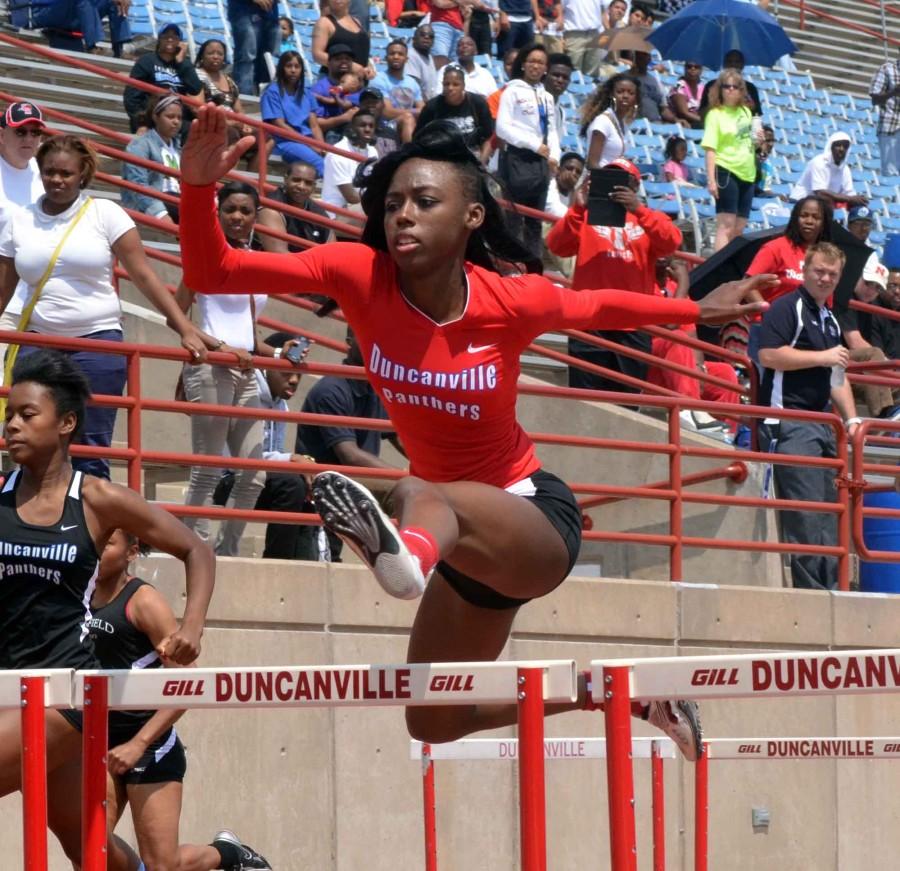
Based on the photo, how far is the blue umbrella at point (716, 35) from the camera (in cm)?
1845

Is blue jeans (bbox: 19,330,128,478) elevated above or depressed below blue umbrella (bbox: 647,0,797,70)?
below

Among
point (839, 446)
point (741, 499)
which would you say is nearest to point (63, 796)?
point (741, 499)

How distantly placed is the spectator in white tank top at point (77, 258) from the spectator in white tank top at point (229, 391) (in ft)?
1.89

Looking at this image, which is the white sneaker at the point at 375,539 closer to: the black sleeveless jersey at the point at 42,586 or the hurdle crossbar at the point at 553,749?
the black sleeveless jersey at the point at 42,586

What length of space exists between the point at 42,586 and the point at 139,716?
1315 mm

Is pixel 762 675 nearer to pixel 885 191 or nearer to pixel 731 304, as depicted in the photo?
pixel 731 304

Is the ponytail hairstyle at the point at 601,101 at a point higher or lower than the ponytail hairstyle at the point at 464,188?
higher

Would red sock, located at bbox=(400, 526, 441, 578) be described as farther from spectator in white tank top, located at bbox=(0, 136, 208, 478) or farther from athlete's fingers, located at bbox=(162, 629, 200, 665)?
spectator in white tank top, located at bbox=(0, 136, 208, 478)

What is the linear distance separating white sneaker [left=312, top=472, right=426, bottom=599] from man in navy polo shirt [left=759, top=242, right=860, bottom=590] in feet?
18.3

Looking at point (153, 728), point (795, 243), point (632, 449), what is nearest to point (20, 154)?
point (632, 449)

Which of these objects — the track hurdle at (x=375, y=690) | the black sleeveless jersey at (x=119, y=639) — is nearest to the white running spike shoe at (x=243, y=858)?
the black sleeveless jersey at (x=119, y=639)

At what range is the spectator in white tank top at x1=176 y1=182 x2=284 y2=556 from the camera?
9.30 m

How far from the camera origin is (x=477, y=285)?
571 centimetres

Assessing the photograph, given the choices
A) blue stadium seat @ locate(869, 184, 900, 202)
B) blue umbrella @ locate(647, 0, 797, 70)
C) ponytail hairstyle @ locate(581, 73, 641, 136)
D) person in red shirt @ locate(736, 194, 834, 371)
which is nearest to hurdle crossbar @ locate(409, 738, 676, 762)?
person in red shirt @ locate(736, 194, 834, 371)
